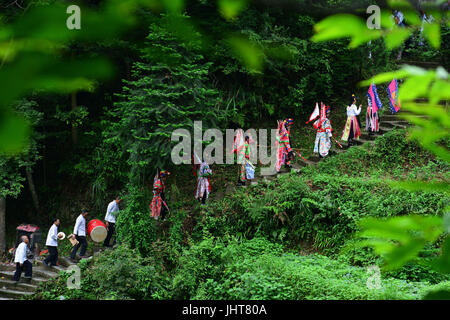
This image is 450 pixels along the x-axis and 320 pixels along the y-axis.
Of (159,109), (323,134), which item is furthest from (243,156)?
(159,109)

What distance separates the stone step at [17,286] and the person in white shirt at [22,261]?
0.09 metres

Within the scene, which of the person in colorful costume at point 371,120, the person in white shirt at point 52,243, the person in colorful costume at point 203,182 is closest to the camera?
the person in white shirt at point 52,243

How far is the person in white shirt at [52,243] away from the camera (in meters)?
8.01

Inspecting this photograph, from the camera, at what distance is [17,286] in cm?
808

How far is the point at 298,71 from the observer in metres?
13.0

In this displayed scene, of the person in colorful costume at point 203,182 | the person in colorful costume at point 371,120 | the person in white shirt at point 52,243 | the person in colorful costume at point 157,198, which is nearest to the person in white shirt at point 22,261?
the person in white shirt at point 52,243

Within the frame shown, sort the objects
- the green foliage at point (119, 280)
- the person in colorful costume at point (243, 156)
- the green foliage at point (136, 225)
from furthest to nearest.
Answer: the person in colorful costume at point (243, 156), the green foliage at point (136, 225), the green foliage at point (119, 280)

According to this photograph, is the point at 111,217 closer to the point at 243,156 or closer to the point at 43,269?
the point at 43,269

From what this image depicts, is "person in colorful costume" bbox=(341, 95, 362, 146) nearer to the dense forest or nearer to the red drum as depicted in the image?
the dense forest

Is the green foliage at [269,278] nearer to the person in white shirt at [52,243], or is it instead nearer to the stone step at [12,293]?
the person in white shirt at [52,243]

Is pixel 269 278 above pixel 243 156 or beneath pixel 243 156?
beneath

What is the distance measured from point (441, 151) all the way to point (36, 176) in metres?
13.3

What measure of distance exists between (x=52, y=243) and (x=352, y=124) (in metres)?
7.61

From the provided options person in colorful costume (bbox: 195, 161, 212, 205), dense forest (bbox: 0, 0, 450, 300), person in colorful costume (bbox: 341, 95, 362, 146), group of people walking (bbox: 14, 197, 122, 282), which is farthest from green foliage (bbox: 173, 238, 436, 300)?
person in colorful costume (bbox: 341, 95, 362, 146)
